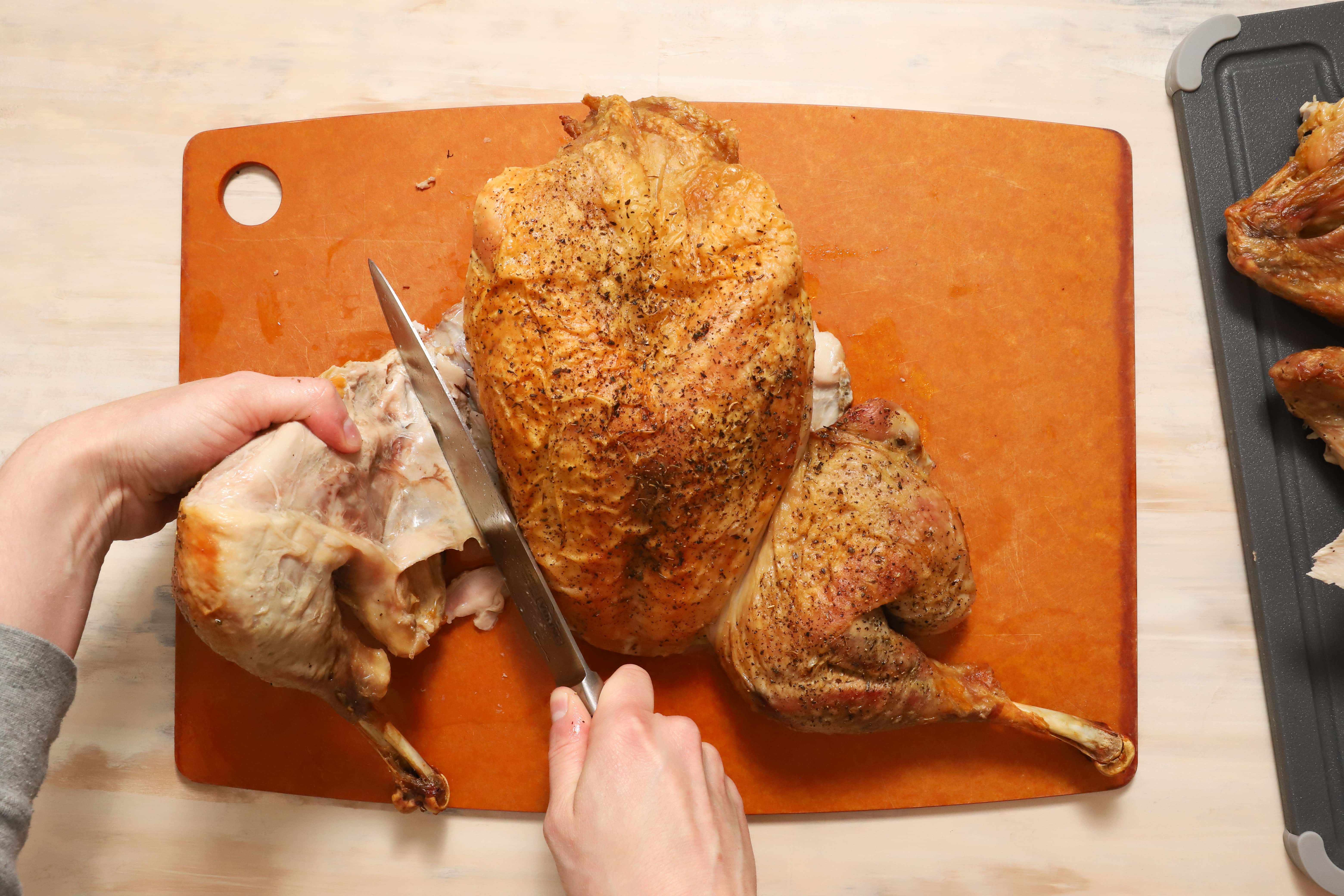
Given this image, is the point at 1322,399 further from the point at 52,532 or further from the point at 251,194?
the point at 52,532

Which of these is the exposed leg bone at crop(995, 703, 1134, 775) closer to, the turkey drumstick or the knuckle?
the turkey drumstick

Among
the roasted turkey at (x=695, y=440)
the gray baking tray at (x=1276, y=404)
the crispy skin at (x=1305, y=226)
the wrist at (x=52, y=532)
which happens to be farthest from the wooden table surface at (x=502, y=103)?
the roasted turkey at (x=695, y=440)

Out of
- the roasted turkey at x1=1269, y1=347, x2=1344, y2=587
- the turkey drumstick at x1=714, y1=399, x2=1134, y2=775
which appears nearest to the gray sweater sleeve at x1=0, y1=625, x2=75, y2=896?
the turkey drumstick at x1=714, y1=399, x2=1134, y2=775

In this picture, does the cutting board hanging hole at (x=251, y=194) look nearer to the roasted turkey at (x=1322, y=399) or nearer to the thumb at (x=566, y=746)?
the thumb at (x=566, y=746)

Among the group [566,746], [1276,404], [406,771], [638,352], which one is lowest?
[406,771]

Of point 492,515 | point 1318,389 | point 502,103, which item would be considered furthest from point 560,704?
point 1318,389

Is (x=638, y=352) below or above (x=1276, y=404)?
above
